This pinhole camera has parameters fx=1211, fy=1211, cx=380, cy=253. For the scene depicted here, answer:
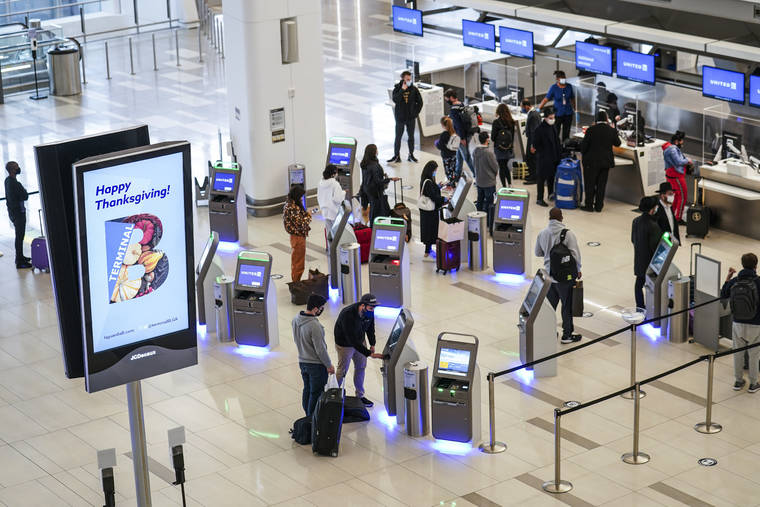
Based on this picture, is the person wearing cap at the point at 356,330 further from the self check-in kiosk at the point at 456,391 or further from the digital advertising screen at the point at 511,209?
the digital advertising screen at the point at 511,209

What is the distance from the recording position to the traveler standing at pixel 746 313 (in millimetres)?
11875

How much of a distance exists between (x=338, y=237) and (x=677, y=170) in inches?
214

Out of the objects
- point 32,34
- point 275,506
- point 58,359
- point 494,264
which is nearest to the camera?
point 275,506

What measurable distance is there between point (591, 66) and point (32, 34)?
44.4ft

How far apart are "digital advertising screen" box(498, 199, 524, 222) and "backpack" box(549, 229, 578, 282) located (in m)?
2.07

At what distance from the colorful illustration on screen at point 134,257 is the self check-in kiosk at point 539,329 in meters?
5.78

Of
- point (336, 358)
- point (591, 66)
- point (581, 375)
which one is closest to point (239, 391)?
point (336, 358)

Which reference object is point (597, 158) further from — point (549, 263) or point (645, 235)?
point (549, 263)

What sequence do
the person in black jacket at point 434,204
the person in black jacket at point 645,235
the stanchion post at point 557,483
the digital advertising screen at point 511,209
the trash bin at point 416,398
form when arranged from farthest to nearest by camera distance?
the person in black jacket at point 434,204, the digital advertising screen at point 511,209, the person in black jacket at point 645,235, the trash bin at point 416,398, the stanchion post at point 557,483

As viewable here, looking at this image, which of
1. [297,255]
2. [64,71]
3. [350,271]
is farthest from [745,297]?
[64,71]

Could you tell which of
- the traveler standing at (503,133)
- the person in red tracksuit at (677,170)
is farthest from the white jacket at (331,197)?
the person in red tracksuit at (677,170)

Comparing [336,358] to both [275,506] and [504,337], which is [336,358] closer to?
[504,337]

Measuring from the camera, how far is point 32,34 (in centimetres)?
2758

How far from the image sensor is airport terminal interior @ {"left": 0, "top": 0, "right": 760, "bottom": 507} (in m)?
10.7
